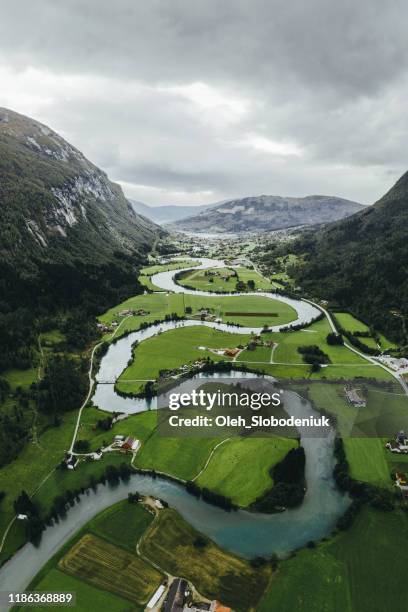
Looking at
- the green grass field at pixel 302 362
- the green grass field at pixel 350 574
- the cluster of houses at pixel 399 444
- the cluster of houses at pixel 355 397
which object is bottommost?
the green grass field at pixel 350 574

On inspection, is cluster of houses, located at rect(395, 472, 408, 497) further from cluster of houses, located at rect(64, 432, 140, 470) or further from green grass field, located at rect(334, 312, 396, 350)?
green grass field, located at rect(334, 312, 396, 350)

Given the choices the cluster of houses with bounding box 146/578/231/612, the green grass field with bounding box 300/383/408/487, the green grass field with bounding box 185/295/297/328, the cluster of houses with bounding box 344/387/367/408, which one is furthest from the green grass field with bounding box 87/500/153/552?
the green grass field with bounding box 185/295/297/328

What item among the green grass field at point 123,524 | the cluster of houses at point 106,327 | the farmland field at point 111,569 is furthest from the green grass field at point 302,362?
the farmland field at point 111,569

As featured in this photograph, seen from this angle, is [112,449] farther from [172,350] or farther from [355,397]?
[355,397]

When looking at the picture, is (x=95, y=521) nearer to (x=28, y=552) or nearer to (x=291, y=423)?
(x=28, y=552)

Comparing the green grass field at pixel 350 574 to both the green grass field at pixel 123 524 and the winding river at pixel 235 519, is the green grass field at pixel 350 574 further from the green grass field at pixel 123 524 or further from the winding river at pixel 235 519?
the green grass field at pixel 123 524

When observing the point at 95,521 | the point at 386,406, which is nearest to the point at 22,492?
the point at 95,521
